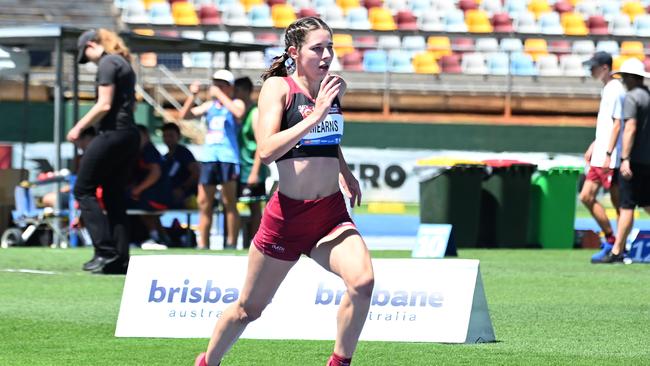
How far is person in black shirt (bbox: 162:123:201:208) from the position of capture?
671 inches

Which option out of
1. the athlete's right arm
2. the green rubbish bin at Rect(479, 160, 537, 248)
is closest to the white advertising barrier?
the athlete's right arm

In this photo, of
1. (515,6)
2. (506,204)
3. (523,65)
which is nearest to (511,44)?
(523,65)

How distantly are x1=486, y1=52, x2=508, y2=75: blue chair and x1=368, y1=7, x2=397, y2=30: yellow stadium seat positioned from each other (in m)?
3.48

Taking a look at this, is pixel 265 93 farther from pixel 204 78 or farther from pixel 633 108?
pixel 204 78

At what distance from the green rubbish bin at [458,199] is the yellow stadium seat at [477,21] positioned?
46.0 feet

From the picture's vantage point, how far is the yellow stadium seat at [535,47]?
29484mm

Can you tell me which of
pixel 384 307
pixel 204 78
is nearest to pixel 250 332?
pixel 384 307

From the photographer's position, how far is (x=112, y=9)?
97.6 ft

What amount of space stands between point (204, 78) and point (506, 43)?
24.3 ft

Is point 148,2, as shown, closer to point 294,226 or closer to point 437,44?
point 437,44

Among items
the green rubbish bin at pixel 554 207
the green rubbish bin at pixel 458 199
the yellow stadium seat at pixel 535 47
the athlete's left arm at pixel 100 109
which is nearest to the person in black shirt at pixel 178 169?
the green rubbish bin at pixel 458 199

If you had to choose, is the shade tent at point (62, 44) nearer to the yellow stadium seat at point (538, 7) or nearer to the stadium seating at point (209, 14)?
the stadium seating at point (209, 14)

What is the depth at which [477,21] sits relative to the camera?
3188cm

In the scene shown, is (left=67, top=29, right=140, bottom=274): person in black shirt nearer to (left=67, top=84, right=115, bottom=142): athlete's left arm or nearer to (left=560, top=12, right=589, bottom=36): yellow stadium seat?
(left=67, top=84, right=115, bottom=142): athlete's left arm
